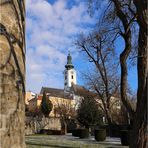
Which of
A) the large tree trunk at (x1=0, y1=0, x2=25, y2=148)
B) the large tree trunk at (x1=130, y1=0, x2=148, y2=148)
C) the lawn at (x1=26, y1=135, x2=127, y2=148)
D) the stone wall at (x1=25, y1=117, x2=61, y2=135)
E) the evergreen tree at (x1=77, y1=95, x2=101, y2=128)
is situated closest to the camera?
the large tree trunk at (x1=0, y1=0, x2=25, y2=148)

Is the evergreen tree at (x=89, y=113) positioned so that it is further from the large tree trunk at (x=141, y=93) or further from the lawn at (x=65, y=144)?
the large tree trunk at (x=141, y=93)

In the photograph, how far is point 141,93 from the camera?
10.4 metres

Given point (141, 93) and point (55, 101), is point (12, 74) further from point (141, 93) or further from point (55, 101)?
point (55, 101)

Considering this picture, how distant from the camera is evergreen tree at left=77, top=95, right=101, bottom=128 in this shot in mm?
53188

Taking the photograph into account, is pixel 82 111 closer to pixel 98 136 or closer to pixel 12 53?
pixel 98 136

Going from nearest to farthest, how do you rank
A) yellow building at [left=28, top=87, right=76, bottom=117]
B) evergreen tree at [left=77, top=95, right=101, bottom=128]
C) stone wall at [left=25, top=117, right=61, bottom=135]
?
stone wall at [left=25, top=117, right=61, bottom=135] → evergreen tree at [left=77, top=95, right=101, bottom=128] → yellow building at [left=28, top=87, right=76, bottom=117]

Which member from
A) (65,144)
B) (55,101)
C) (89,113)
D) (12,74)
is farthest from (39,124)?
(12,74)

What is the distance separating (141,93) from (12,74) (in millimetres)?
3949

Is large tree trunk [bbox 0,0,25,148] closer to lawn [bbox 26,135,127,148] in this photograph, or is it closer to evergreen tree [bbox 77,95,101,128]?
lawn [bbox 26,135,127,148]

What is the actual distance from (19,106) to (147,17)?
15.6 ft

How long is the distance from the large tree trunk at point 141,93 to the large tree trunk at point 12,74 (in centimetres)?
343

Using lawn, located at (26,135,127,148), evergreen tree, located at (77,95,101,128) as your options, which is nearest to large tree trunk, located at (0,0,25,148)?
lawn, located at (26,135,127,148)

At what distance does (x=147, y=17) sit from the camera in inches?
426

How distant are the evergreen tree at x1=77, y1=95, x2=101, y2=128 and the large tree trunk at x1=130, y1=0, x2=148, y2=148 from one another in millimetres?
41921
